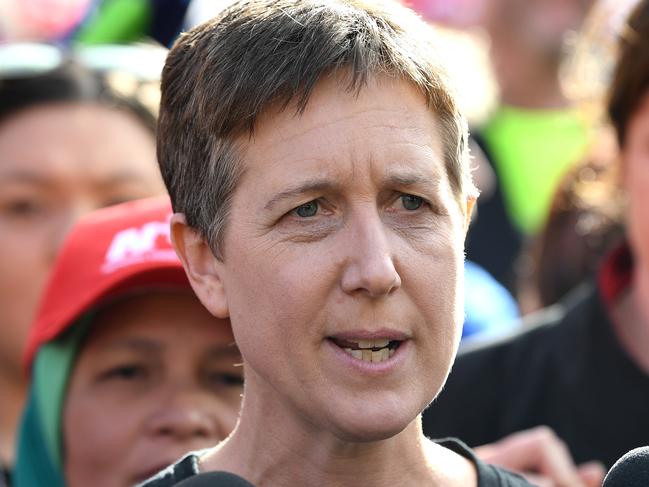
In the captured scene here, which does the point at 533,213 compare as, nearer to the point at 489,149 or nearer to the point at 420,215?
the point at 489,149

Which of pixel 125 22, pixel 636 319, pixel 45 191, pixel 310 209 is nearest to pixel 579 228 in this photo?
pixel 636 319

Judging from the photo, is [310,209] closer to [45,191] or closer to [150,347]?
[150,347]

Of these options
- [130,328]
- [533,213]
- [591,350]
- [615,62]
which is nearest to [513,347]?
[591,350]

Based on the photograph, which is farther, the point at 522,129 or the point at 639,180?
the point at 522,129

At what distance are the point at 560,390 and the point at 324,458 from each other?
5.19ft

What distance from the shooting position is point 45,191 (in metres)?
4.45

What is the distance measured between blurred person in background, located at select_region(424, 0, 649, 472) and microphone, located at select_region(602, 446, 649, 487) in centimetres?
163

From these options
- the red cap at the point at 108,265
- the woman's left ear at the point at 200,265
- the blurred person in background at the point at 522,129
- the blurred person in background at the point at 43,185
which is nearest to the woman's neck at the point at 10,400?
the blurred person in background at the point at 43,185

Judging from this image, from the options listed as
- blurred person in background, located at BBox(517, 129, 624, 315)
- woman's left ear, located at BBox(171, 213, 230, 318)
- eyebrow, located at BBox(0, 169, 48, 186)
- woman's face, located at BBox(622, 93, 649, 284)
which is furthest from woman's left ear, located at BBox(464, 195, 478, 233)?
eyebrow, located at BBox(0, 169, 48, 186)

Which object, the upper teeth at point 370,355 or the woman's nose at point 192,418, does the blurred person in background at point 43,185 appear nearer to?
the woman's nose at point 192,418

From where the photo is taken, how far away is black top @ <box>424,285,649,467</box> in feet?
12.5

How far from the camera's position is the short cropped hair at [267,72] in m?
2.36

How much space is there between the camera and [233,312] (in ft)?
7.97

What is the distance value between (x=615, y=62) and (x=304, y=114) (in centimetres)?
196
